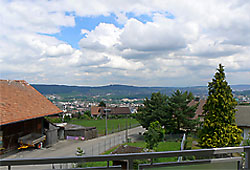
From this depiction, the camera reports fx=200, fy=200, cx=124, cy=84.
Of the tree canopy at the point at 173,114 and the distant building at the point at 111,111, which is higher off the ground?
the tree canopy at the point at 173,114

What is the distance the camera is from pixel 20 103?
9117 mm

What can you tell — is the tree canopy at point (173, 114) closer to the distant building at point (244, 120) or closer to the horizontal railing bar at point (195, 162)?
the distant building at point (244, 120)

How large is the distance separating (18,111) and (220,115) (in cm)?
990

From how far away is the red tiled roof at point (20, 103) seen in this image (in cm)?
793

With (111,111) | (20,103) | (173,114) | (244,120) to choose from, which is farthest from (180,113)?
(111,111)

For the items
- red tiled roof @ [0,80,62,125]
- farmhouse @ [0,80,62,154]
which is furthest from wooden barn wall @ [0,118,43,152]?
red tiled roof @ [0,80,62,125]

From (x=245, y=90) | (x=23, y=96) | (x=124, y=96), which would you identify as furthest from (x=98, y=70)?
(x=124, y=96)

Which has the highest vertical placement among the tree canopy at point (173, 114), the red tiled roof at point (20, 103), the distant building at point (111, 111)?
the red tiled roof at point (20, 103)

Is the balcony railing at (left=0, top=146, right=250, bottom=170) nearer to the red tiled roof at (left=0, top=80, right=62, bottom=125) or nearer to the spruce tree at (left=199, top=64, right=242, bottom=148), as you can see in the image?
the red tiled roof at (left=0, top=80, right=62, bottom=125)

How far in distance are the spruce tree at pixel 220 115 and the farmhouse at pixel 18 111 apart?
843cm

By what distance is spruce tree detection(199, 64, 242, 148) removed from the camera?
10.7 metres

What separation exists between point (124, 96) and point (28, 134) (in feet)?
109

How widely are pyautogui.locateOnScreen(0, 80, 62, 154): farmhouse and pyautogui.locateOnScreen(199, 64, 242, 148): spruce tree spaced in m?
8.43

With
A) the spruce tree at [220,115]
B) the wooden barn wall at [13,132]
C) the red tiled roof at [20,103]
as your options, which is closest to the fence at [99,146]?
the red tiled roof at [20,103]
